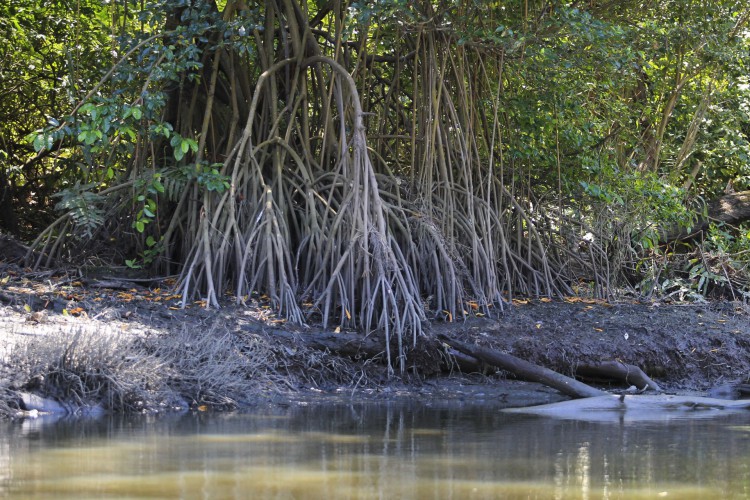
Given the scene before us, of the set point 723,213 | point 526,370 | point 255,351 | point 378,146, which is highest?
point 378,146

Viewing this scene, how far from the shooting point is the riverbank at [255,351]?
643 cm

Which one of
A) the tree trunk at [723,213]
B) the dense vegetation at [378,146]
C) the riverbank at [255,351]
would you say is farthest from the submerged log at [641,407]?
the tree trunk at [723,213]

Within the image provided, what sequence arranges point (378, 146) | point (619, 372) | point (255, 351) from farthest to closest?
point (378, 146)
point (619, 372)
point (255, 351)

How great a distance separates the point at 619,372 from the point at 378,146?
140 inches

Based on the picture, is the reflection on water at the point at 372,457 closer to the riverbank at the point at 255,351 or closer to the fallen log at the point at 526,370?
the riverbank at the point at 255,351

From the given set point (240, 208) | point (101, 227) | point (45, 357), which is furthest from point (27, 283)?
point (45, 357)

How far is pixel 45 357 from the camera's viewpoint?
6.34 meters

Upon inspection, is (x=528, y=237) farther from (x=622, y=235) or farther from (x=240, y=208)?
(x=240, y=208)

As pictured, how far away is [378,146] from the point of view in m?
10.2

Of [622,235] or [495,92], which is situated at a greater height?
[495,92]

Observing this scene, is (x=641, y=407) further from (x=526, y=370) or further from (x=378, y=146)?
(x=378, y=146)

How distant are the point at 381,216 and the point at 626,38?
3034 millimetres

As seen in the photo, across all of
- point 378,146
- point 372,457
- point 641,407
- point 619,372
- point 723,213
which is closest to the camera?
point 372,457

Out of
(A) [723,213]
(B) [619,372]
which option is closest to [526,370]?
(B) [619,372]
